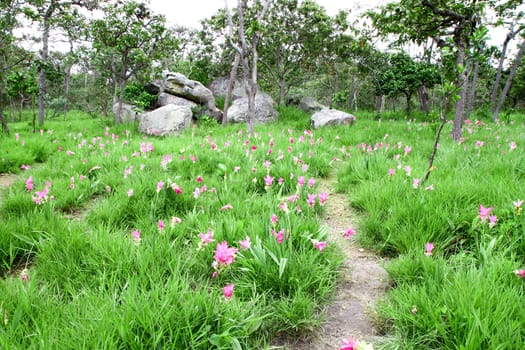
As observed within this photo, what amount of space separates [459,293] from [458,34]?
6.20 meters

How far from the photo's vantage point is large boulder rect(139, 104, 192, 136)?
1016cm

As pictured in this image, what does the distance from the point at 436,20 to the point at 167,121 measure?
839cm

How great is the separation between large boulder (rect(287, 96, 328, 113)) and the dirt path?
51.8 feet

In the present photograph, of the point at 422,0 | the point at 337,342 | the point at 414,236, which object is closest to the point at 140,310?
the point at 337,342

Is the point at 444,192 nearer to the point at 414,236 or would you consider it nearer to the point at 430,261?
the point at 414,236

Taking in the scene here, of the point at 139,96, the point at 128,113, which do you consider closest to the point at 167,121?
the point at 128,113

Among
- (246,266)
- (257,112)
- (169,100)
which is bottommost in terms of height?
(246,266)

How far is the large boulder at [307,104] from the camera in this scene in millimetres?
17672

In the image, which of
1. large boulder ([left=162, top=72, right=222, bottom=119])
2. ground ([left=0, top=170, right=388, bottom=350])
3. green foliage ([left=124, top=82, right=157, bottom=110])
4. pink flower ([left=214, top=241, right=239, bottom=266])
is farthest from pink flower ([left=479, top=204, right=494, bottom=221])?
green foliage ([left=124, top=82, right=157, bottom=110])

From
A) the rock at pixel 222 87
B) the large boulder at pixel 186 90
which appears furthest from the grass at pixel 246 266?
the rock at pixel 222 87

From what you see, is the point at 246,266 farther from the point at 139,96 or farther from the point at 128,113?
the point at 139,96

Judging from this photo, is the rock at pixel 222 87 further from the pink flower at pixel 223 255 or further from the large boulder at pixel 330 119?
the pink flower at pixel 223 255

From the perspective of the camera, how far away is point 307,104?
706 inches

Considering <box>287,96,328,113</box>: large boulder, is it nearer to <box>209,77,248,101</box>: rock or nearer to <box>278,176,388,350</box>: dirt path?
<box>209,77,248,101</box>: rock
